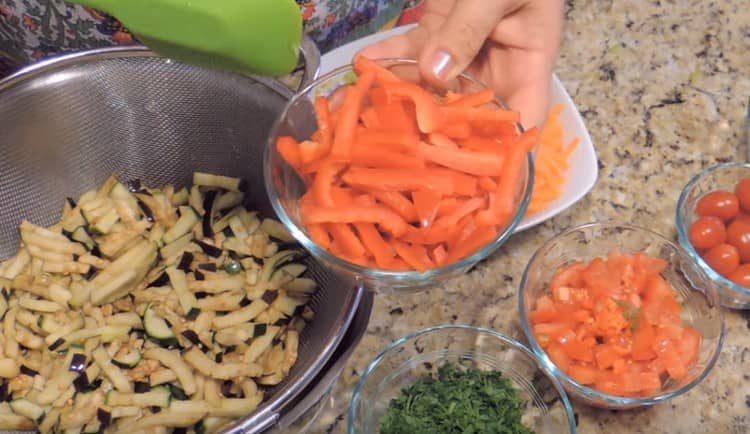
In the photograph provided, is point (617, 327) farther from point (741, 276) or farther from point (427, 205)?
point (427, 205)

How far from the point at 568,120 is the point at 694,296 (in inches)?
18.0

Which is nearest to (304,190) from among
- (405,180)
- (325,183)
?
(325,183)

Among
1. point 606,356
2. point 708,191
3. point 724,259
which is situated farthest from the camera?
point 708,191

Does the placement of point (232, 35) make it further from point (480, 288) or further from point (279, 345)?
point (480, 288)

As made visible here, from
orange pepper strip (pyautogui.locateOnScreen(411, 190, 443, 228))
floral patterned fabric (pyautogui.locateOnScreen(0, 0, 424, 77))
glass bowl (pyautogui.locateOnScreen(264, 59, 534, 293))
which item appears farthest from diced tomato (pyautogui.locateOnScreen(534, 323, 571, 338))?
floral patterned fabric (pyautogui.locateOnScreen(0, 0, 424, 77))

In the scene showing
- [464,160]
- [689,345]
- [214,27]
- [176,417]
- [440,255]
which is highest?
[214,27]

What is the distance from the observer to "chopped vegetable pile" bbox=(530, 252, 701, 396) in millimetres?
1177

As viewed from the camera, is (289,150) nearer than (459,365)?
Yes

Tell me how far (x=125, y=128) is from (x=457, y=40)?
71 centimetres

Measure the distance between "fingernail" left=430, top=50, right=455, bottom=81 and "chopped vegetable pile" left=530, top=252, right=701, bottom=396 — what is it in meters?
0.44

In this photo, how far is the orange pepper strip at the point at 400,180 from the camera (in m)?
1.09

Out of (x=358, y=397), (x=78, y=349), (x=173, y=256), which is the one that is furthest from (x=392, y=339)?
(x=78, y=349)

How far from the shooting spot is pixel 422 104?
1.12 metres

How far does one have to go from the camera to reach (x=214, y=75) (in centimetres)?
134
